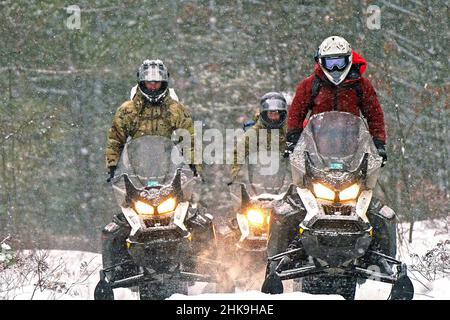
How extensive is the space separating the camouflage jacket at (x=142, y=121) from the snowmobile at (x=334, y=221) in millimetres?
1780

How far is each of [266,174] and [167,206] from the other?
8.97 ft

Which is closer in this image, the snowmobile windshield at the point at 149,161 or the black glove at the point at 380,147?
the black glove at the point at 380,147

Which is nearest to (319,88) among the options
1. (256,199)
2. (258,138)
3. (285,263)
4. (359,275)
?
(285,263)

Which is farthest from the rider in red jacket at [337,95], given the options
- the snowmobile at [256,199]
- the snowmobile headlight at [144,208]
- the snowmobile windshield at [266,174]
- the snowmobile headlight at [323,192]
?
the snowmobile windshield at [266,174]

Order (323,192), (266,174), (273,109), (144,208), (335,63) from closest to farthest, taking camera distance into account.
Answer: (323,192) → (144,208) → (335,63) → (266,174) → (273,109)

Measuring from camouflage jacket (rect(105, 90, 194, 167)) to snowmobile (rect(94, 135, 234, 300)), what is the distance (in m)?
0.76

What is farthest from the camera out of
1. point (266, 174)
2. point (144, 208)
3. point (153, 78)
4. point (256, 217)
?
point (266, 174)

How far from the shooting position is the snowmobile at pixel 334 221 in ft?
21.6

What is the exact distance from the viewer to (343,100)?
7469 millimetres

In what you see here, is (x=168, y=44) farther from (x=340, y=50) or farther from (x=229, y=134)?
(x=340, y=50)

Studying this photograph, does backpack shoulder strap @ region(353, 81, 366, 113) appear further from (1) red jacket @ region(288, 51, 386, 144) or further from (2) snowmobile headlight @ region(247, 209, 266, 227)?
(2) snowmobile headlight @ region(247, 209, 266, 227)

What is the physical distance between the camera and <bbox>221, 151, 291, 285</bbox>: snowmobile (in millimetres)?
9344

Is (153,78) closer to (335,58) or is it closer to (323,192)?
(335,58)

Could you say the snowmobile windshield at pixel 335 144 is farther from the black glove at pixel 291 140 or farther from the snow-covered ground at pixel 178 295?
the snow-covered ground at pixel 178 295
